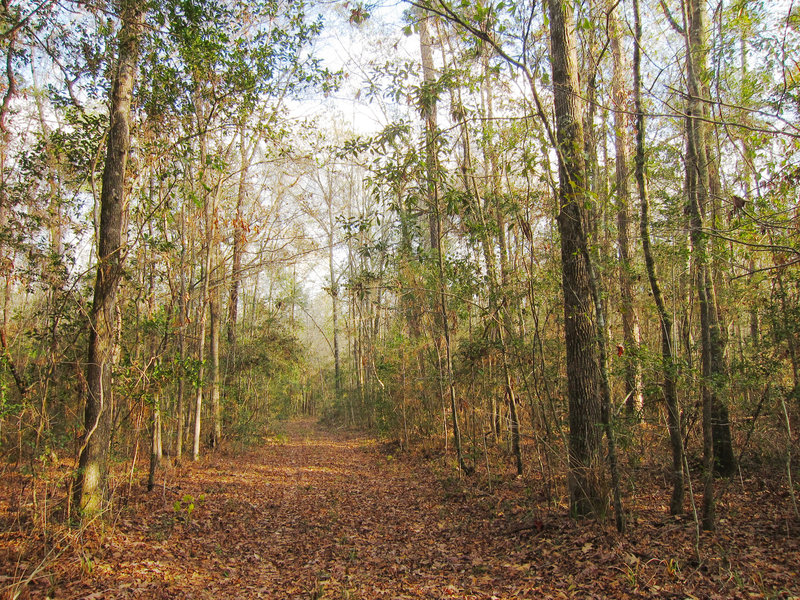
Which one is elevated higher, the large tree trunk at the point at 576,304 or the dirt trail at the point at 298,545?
the large tree trunk at the point at 576,304

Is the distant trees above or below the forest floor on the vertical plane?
above

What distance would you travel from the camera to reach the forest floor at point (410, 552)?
409cm

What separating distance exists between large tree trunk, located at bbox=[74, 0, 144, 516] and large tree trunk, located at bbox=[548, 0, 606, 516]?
540cm

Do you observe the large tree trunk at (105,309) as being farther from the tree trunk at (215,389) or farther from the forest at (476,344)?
the tree trunk at (215,389)

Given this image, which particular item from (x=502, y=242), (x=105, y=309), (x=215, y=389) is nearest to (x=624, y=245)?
(x=502, y=242)

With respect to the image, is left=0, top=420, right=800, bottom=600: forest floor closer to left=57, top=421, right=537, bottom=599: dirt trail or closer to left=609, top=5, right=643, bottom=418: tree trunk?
left=57, top=421, right=537, bottom=599: dirt trail

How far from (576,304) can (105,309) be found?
228 inches

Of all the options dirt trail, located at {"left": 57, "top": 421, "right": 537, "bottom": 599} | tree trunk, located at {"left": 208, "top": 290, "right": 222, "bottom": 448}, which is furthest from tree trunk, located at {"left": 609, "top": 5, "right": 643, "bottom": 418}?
tree trunk, located at {"left": 208, "top": 290, "right": 222, "bottom": 448}

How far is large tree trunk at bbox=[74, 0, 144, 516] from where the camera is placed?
211 inches

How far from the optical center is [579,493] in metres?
5.32

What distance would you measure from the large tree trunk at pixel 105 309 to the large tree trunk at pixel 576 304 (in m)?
5.40

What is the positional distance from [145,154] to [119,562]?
580cm

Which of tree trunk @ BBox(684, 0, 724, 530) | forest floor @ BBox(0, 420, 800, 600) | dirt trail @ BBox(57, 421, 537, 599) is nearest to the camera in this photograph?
forest floor @ BBox(0, 420, 800, 600)

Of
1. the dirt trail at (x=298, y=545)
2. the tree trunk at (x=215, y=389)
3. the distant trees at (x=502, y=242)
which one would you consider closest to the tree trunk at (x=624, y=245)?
the distant trees at (x=502, y=242)
